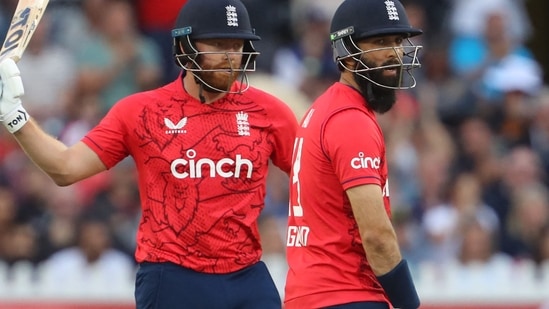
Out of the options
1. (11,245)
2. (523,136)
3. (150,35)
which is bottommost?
(11,245)

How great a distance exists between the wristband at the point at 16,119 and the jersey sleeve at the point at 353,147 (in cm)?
144

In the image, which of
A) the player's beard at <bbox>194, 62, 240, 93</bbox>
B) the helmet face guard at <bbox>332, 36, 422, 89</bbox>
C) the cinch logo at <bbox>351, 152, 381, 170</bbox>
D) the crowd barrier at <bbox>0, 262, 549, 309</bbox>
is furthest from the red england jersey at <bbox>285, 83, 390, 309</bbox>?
the crowd barrier at <bbox>0, 262, 549, 309</bbox>

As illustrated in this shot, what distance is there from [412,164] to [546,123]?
4.05 ft

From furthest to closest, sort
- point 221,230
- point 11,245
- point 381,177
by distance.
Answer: point 11,245 → point 221,230 → point 381,177

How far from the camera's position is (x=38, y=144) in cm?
651

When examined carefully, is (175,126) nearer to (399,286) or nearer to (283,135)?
(283,135)

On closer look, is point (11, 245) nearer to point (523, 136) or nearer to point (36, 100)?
point (36, 100)

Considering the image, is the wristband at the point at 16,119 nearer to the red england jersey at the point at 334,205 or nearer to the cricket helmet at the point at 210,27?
the cricket helmet at the point at 210,27

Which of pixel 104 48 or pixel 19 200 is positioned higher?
pixel 104 48

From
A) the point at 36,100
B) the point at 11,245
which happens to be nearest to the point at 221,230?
the point at 11,245

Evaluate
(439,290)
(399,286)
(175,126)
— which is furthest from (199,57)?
(439,290)

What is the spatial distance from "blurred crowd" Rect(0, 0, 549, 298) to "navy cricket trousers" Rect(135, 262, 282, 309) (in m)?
3.62

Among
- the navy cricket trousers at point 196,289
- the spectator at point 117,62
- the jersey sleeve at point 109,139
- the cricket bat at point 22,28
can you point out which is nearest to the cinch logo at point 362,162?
the navy cricket trousers at point 196,289

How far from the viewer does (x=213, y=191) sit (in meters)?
6.65
